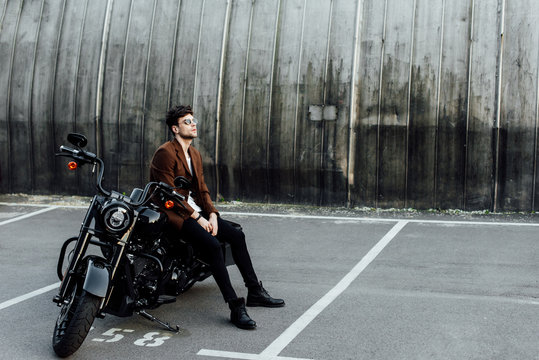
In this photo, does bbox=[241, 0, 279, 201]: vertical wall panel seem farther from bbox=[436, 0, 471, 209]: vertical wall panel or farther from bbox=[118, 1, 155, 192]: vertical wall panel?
bbox=[436, 0, 471, 209]: vertical wall panel

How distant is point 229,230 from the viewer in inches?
226

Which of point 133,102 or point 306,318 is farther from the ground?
point 133,102

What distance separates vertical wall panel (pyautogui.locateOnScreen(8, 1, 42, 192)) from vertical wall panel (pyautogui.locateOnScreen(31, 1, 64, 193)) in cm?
11

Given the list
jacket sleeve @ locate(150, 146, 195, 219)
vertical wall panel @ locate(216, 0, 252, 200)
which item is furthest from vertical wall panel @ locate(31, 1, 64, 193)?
jacket sleeve @ locate(150, 146, 195, 219)

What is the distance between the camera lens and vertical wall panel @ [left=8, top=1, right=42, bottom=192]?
12703 millimetres

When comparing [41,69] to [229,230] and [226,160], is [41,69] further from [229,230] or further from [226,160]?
[229,230]

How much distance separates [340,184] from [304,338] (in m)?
6.56

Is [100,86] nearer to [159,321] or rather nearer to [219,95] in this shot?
[219,95]

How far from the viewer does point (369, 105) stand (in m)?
11.2

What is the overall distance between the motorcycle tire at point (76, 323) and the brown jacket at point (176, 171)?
43.6 inches

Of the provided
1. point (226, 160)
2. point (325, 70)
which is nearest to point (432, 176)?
point (325, 70)

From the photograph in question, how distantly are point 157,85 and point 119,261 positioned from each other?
7734 millimetres

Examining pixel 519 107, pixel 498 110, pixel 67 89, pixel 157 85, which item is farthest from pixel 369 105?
pixel 67 89

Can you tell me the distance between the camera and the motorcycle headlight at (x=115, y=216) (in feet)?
15.6
